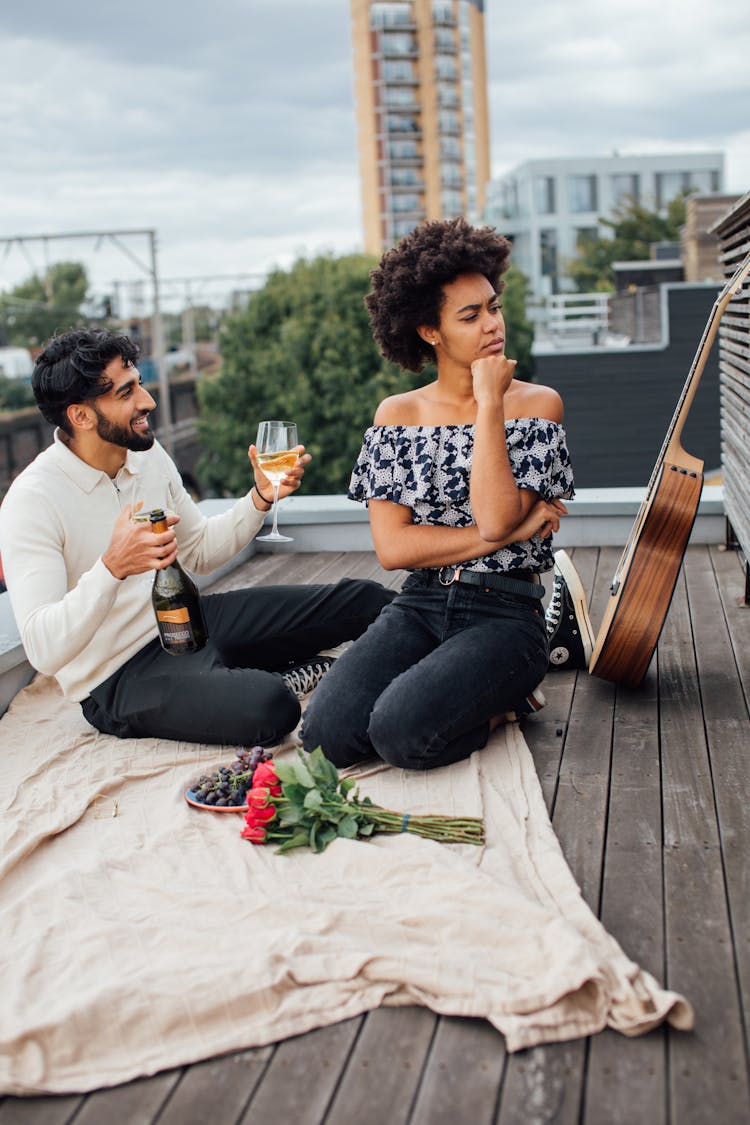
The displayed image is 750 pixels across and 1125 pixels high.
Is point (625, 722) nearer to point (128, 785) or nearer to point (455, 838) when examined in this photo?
point (455, 838)

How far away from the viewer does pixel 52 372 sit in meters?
3.09

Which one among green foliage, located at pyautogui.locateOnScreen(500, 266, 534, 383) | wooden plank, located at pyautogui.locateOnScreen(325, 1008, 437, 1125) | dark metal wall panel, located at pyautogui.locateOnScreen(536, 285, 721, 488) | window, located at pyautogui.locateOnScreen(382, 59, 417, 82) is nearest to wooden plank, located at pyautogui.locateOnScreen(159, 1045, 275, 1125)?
wooden plank, located at pyautogui.locateOnScreen(325, 1008, 437, 1125)

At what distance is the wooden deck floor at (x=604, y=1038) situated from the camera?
1.70 m

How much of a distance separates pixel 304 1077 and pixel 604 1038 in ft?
1.56

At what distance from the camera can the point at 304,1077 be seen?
180 centimetres

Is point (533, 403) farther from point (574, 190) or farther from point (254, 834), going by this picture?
point (574, 190)

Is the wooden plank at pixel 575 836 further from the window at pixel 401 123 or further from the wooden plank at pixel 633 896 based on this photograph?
the window at pixel 401 123

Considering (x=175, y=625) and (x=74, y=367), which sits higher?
(x=74, y=367)

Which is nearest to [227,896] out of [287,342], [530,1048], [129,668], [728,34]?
[530,1048]

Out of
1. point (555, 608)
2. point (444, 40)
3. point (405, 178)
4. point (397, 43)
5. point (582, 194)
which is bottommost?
point (555, 608)

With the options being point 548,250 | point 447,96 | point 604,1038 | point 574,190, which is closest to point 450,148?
point 447,96

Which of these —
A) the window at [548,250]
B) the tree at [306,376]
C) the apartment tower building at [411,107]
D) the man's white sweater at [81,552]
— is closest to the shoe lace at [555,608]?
the man's white sweater at [81,552]

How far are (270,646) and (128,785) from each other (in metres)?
0.78

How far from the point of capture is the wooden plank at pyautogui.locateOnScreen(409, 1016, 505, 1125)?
1683mm
